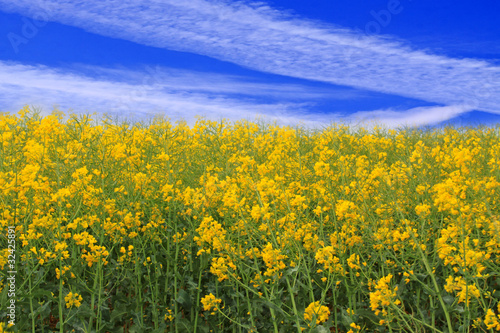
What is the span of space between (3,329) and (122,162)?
1.74 meters

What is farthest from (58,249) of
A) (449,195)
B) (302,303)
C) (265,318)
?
(449,195)

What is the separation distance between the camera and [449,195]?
274 cm

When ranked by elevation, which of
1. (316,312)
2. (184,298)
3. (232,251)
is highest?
(232,251)

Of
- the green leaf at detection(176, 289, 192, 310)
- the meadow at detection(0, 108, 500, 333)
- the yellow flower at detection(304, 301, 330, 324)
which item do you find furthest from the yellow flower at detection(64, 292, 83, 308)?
the yellow flower at detection(304, 301, 330, 324)

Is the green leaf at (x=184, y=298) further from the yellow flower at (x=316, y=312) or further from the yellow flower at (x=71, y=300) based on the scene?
the yellow flower at (x=316, y=312)

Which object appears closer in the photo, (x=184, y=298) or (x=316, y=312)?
(x=316, y=312)

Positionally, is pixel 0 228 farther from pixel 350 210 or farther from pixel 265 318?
pixel 350 210

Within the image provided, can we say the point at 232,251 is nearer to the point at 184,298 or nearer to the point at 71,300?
the point at 184,298

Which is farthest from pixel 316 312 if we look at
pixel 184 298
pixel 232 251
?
pixel 184 298

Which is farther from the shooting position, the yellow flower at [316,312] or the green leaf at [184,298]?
the green leaf at [184,298]

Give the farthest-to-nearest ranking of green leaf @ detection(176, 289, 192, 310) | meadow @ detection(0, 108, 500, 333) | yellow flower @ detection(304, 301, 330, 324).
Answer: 1. green leaf @ detection(176, 289, 192, 310)
2. meadow @ detection(0, 108, 500, 333)
3. yellow flower @ detection(304, 301, 330, 324)

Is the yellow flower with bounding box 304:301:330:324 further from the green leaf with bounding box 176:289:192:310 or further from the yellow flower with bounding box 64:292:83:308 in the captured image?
the yellow flower with bounding box 64:292:83:308

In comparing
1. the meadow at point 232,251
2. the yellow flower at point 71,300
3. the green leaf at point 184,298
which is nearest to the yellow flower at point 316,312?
the meadow at point 232,251

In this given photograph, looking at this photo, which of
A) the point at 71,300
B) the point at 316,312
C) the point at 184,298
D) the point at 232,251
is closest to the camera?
the point at 316,312
